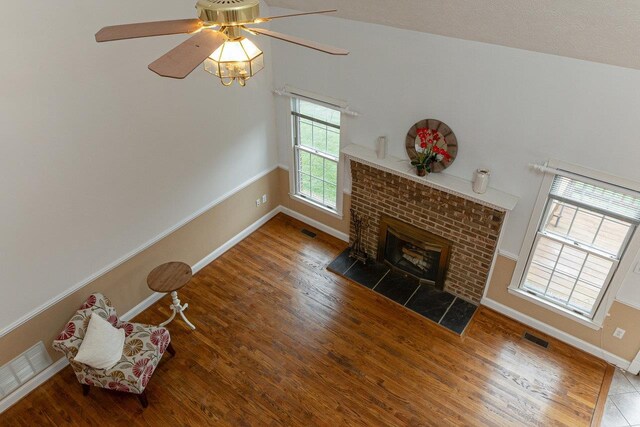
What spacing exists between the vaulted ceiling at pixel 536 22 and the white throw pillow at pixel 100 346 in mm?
3914

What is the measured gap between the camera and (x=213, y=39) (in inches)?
73.7

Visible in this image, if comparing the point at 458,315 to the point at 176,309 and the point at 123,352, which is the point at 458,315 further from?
the point at 123,352

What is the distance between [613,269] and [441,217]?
5.74ft

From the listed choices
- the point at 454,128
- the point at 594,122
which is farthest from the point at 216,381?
the point at 594,122

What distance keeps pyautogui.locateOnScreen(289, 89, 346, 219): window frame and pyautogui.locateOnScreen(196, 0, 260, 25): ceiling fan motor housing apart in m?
3.59

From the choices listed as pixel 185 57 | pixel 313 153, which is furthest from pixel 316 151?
pixel 185 57

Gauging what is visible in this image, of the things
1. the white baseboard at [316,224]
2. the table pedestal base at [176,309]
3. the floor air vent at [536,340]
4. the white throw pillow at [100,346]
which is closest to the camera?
the white throw pillow at [100,346]

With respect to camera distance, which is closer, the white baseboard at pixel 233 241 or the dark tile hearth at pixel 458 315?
the dark tile hearth at pixel 458 315

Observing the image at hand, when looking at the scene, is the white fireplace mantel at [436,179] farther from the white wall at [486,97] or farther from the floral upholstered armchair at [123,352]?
the floral upholstered armchair at [123,352]

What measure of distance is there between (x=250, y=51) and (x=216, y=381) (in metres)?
3.62

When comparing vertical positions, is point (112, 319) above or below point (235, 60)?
below

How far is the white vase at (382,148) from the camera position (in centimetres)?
529

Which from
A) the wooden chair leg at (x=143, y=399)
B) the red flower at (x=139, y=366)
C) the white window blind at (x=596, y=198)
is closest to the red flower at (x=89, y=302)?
the red flower at (x=139, y=366)

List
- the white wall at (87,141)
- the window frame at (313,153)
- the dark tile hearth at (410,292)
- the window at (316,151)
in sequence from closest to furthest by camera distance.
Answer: the white wall at (87,141), the dark tile hearth at (410,292), the window frame at (313,153), the window at (316,151)
